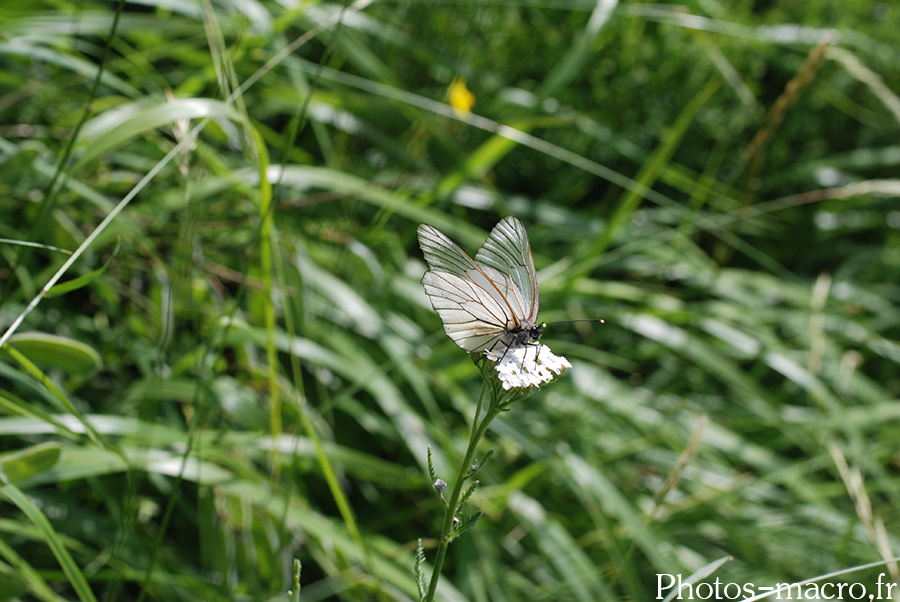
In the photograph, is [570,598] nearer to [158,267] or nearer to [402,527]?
[402,527]

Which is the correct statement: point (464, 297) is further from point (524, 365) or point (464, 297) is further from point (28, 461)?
point (28, 461)

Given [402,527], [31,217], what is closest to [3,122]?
[31,217]

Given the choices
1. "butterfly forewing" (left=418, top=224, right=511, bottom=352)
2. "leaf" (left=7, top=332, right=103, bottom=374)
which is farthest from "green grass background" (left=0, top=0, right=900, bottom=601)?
"butterfly forewing" (left=418, top=224, right=511, bottom=352)

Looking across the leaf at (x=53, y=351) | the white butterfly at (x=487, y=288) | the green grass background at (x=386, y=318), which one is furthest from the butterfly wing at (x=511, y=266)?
the leaf at (x=53, y=351)

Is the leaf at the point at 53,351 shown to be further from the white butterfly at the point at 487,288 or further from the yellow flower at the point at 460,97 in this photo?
the yellow flower at the point at 460,97

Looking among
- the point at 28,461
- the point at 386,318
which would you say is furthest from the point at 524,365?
the point at 386,318
